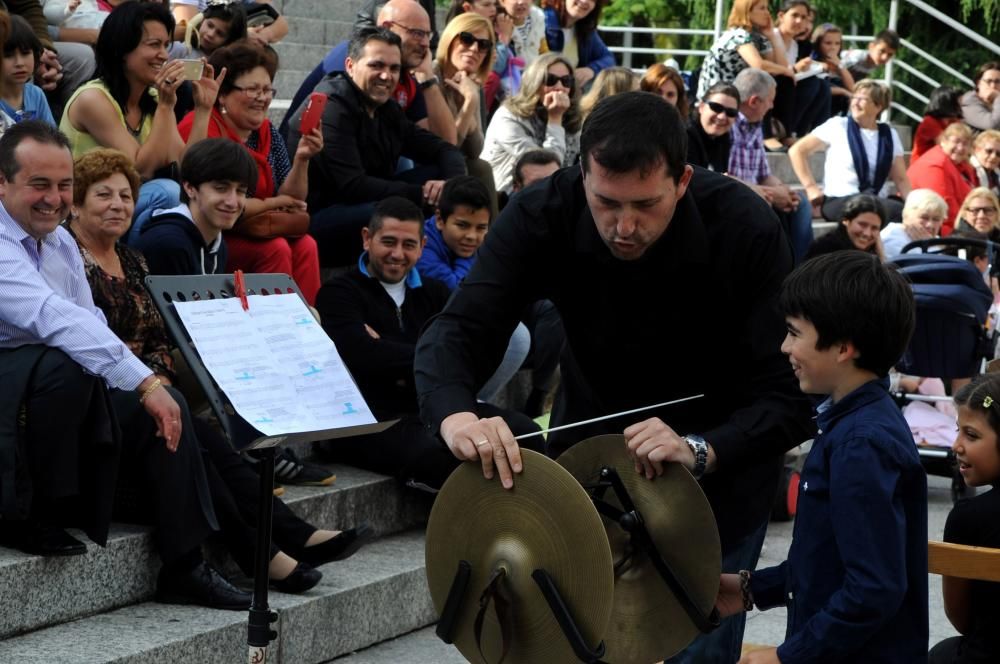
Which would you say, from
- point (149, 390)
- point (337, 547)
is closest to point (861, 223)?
point (337, 547)

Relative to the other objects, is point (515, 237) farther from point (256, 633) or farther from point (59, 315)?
point (59, 315)

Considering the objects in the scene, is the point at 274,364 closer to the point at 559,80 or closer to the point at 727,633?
the point at 727,633

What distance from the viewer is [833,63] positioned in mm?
13305

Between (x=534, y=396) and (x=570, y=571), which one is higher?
(x=570, y=571)

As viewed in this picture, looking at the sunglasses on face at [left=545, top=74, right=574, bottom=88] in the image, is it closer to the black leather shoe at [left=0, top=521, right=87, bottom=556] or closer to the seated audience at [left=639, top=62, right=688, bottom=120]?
the seated audience at [left=639, top=62, right=688, bottom=120]

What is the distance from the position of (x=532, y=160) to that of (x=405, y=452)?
97.4 inches

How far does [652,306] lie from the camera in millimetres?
3219

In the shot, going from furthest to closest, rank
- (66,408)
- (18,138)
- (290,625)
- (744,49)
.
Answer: (744,49), (290,625), (18,138), (66,408)

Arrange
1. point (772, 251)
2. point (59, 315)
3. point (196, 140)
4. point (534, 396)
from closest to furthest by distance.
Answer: point (772, 251) → point (59, 315) → point (196, 140) → point (534, 396)

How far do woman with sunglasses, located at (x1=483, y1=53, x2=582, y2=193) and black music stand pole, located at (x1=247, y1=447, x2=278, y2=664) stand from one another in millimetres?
4798

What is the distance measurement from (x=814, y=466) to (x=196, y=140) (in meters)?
3.82

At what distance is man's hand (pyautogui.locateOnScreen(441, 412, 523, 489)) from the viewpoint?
264 cm

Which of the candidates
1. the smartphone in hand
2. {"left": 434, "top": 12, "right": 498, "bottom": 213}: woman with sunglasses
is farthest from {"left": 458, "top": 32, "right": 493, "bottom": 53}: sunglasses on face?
the smartphone in hand

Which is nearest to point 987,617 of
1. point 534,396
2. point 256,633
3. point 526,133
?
point 256,633
